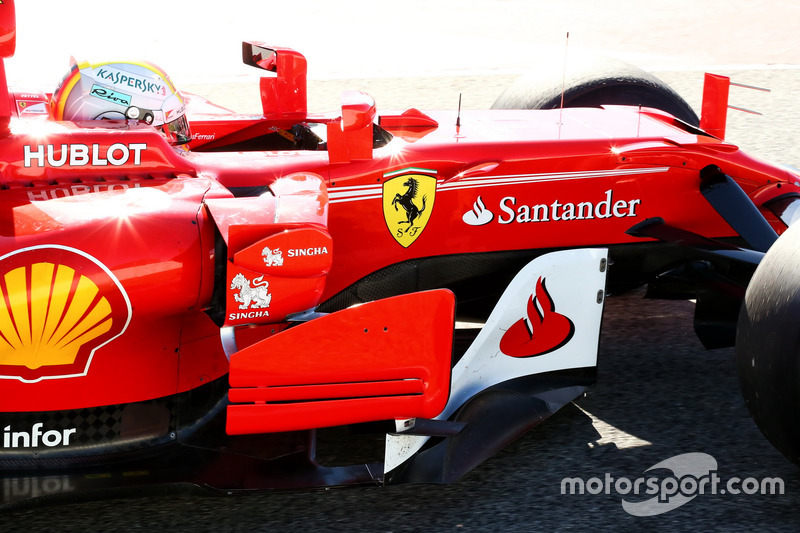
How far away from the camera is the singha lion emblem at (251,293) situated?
3.04m

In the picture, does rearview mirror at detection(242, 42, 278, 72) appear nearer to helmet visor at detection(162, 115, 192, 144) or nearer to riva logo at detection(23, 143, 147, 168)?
helmet visor at detection(162, 115, 192, 144)

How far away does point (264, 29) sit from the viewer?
10.6m

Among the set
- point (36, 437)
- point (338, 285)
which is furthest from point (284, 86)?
point (36, 437)

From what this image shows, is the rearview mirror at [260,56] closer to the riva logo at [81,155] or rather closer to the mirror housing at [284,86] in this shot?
the mirror housing at [284,86]

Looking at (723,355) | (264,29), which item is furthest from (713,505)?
(264,29)

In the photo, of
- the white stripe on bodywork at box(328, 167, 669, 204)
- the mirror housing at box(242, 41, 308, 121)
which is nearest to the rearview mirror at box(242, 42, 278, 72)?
the mirror housing at box(242, 41, 308, 121)

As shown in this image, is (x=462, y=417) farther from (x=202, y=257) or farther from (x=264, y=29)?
(x=264, y=29)

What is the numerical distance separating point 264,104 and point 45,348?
1.85 meters

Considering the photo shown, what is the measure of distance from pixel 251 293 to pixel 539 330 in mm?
1043

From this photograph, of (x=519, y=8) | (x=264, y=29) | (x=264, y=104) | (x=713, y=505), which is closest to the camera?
(x=713, y=505)

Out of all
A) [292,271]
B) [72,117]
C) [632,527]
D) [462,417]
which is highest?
[72,117]

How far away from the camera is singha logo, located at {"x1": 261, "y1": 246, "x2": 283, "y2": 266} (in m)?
3.01

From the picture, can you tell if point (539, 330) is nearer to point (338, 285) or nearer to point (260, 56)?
point (338, 285)

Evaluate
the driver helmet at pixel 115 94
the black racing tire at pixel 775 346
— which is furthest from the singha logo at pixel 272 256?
the black racing tire at pixel 775 346
